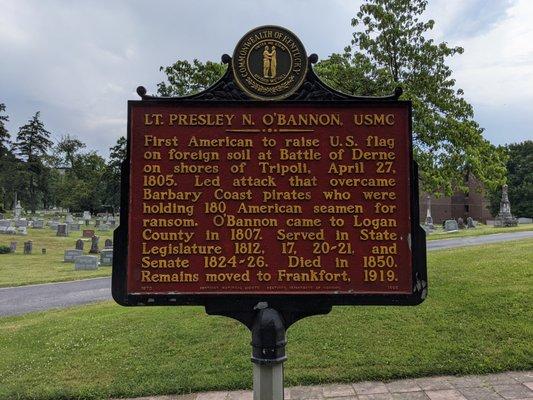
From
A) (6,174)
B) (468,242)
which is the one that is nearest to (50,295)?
(468,242)

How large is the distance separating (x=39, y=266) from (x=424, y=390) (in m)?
20.7

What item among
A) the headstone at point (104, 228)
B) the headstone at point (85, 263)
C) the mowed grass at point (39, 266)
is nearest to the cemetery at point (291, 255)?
the mowed grass at point (39, 266)

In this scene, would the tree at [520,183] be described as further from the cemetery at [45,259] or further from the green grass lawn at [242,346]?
the green grass lawn at [242,346]

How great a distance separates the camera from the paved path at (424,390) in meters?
5.47

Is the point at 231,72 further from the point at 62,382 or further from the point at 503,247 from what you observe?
the point at 503,247

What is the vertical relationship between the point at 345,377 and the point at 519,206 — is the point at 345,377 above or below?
below

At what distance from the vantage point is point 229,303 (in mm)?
3938

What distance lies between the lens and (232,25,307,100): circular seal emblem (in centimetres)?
395

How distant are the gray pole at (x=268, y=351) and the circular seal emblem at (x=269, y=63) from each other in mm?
1984

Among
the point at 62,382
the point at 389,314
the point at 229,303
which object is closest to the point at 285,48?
the point at 229,303

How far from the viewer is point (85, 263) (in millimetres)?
20484

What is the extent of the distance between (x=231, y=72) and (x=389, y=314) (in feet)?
20.1

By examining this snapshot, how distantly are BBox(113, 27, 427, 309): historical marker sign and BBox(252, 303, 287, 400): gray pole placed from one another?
15 cm

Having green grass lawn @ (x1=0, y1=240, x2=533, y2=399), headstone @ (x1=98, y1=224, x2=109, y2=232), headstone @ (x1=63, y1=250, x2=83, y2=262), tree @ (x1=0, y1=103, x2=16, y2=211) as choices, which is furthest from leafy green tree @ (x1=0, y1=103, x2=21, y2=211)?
green grass lawn @ (x1=0, y1=240, x2=533, y2=399)
